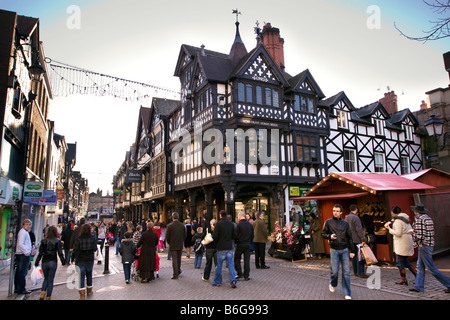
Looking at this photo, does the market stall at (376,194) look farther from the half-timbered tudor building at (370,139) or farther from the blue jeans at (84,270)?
the half-timbered tudor building at (370,139)

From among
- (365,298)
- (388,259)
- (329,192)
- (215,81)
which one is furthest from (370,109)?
(365,298)

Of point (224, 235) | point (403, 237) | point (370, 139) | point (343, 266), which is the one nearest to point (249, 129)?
point (224, 235)

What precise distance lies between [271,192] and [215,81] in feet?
26.2

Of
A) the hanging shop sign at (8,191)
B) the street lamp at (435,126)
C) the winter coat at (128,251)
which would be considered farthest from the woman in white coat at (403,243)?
the hanging shop sign at (8,191)

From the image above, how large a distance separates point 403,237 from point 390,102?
2874 cm

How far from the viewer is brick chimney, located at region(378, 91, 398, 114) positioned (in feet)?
104

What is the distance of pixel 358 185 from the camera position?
10.8 m

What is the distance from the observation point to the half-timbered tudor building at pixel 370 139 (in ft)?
79.2

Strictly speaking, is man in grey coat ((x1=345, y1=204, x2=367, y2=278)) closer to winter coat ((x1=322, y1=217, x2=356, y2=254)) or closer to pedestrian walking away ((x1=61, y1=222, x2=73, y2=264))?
winter coat ((x1=322, y1=217, x2=356, y2=254))

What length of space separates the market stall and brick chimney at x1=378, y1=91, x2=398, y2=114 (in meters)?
22.5

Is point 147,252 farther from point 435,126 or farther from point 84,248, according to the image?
point 435,126

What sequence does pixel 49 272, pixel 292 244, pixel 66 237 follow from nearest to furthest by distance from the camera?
1. pixel 49 272
2. pixel 292 244
3. pixel 66 237

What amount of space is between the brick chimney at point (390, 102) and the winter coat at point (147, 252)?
1189 inches
